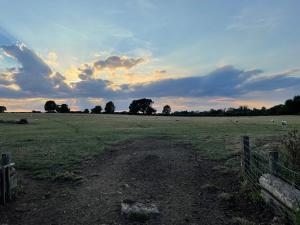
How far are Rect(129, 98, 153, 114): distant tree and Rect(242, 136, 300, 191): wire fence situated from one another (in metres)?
101

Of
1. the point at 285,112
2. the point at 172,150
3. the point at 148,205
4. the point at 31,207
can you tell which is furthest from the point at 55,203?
the point at 285,112

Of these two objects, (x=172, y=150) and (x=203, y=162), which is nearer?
(x=203, y=162)

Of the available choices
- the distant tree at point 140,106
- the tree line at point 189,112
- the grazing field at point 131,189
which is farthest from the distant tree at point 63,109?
the grazing field at point 131,189

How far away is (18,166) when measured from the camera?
56.8ft

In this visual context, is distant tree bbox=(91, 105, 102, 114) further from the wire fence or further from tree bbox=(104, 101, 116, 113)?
the wire fence


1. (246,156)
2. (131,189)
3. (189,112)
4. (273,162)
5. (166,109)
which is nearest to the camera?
(273,162)

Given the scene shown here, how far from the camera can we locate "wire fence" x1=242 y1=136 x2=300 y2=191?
1104 cm

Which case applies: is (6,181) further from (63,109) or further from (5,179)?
(63,109)

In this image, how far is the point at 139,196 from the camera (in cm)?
1211

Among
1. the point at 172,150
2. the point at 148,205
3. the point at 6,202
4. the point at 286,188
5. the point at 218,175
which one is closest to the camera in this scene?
the point at 286,188

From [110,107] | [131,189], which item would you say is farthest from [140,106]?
[131,189]

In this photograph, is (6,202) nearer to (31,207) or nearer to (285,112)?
(31,207)

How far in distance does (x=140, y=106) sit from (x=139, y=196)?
104m

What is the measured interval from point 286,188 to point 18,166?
12.1 m
